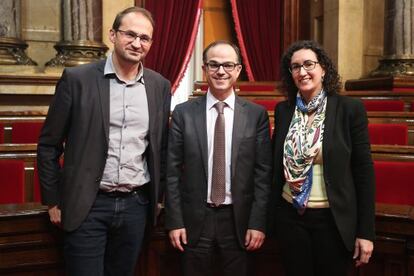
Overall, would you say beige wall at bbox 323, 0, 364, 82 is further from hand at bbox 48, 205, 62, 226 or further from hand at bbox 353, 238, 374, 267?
hand at bbox 48, 205, 62, 226

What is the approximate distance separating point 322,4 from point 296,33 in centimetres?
38

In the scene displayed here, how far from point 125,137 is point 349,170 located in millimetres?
552

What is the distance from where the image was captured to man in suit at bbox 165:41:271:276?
130cm

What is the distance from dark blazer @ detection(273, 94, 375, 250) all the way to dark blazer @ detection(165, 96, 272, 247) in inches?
7.0

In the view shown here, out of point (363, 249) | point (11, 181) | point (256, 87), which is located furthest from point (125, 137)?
point (256, 87)

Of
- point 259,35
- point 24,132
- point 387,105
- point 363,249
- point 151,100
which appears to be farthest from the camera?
point 259,35

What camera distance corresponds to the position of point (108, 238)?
1.30m

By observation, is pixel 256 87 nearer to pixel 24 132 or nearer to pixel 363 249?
pixel 24 132

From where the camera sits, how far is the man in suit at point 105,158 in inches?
49.0

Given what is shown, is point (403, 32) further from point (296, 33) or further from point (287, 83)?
point (287, 83)

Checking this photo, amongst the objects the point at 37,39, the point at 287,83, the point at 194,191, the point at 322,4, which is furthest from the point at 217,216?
the point at 322,4

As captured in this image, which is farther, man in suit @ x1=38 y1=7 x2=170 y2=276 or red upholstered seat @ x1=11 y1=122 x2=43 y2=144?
red upholstered seat @ x1=11 y1=122 x2=43 y2=144

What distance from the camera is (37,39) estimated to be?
159 inches

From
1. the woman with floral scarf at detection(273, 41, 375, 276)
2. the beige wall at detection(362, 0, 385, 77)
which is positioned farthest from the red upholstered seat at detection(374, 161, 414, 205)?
the beige wall at detection(362, 0, 385, 77)
